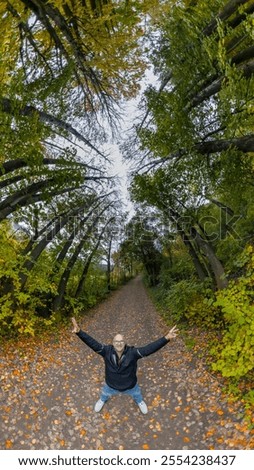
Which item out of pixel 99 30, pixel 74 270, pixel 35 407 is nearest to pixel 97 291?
pixel 74 270

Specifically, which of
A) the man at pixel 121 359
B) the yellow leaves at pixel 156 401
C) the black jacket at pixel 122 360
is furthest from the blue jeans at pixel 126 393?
the yellow leaves at pixel 156 401

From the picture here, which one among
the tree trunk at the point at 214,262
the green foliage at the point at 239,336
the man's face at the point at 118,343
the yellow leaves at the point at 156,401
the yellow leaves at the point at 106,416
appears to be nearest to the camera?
the man's face at the point at 118,343

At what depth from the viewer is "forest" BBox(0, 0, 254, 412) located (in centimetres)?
441

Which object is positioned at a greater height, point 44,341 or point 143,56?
point 143,56

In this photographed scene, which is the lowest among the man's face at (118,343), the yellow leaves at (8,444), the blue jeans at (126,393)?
the blue jeans at (126,393)

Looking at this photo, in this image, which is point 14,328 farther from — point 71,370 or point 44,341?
point 71,370

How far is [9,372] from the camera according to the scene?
5.92 meters

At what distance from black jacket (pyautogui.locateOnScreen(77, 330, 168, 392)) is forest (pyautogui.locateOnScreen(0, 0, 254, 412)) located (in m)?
1.52

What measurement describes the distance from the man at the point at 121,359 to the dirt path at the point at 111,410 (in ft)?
1.14

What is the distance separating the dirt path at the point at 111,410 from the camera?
3992mm

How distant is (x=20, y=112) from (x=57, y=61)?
1.62m

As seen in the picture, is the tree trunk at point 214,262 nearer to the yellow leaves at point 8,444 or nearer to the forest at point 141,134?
the forest at point 141,134

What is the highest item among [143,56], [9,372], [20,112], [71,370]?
[143,56]

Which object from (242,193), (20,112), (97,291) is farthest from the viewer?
(97,291)
